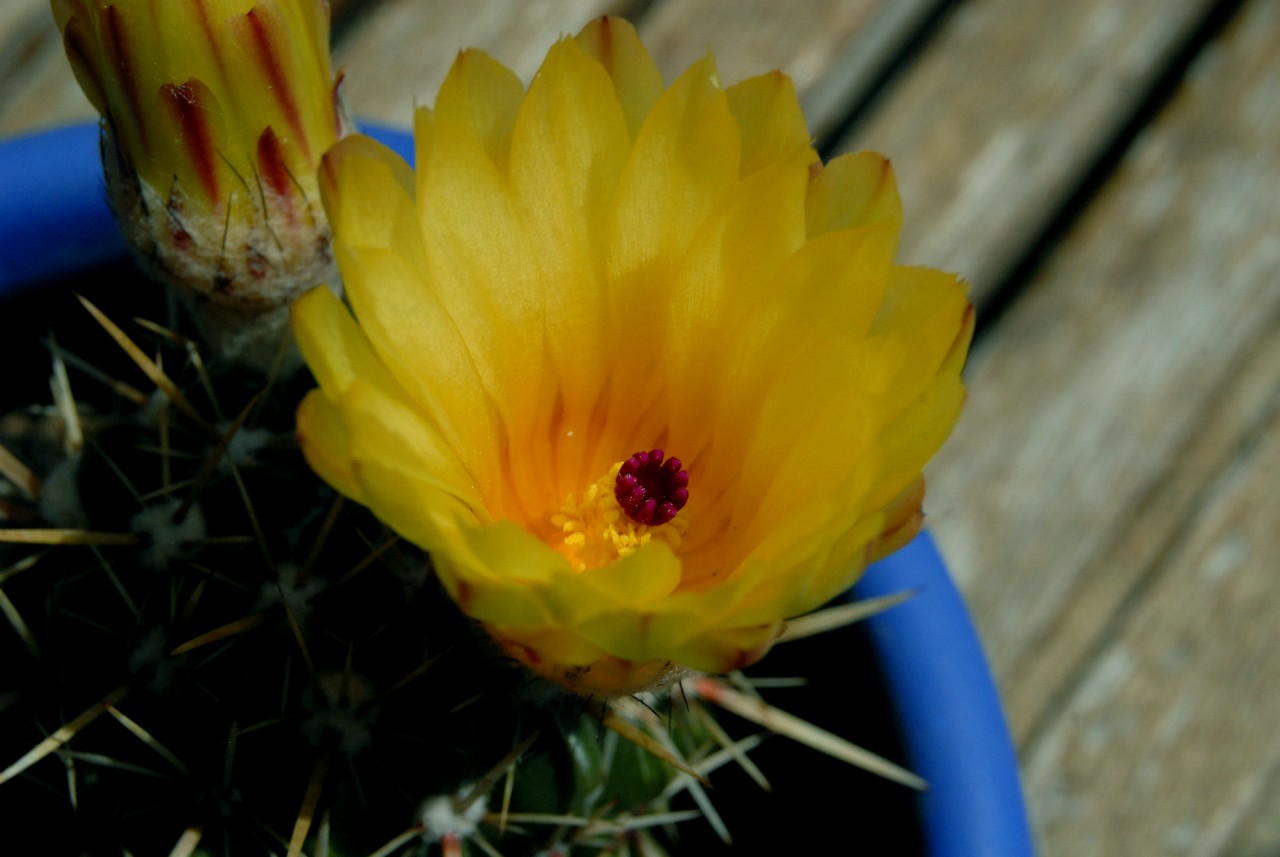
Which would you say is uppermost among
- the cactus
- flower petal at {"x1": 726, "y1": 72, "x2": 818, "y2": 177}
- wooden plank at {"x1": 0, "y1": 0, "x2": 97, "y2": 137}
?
flower petal at {"x1": 726, "y1": 72, "x2": 818, "y2": 177}

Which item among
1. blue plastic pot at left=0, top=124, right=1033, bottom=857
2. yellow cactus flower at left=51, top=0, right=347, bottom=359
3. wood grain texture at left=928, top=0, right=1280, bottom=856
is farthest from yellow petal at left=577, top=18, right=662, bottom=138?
wood grain texture at left=928, top=0, right=1280, bottom=856

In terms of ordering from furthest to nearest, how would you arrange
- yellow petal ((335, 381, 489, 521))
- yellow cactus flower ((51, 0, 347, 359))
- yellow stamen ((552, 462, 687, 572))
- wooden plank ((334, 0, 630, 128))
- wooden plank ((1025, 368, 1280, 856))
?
wooden plank ((334, 0, 630, 128))
wooden plank ((1025, 368, 1280, 856))
yellow stamen ((552, 462, 687, 572))
yellow cactus flower ((51, 0, 347, 359))
yellow petal ((335, 381, 489, 521))

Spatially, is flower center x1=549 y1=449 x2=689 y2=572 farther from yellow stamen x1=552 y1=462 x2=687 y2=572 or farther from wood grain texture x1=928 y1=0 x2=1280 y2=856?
wood grain texture x1=928 y1=0 x2=1280 y2=856

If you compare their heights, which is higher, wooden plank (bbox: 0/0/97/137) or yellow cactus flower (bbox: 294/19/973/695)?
yellow cactus flower (bbox: 294/19/973/695)

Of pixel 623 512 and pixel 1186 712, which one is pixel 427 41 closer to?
pixel 623 512

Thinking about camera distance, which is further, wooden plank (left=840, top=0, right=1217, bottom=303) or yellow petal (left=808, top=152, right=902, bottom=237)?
wooden plank (left=840, top=0, right=1217, bottom=303)

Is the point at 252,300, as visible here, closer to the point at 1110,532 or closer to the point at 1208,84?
the point at 1110,532
